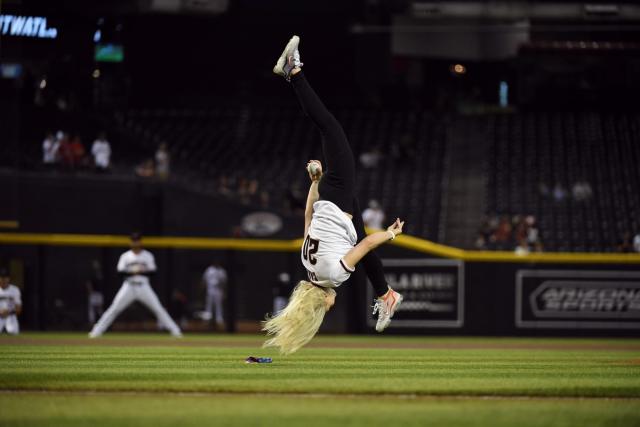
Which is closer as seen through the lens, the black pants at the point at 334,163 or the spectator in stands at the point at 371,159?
the black pants at the point at 334,163

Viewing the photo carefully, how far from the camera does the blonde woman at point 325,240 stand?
1041cm

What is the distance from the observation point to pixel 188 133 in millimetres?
37312

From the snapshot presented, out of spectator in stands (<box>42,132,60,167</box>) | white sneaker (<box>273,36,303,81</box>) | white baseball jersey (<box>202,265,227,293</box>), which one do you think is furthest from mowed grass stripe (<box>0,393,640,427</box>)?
spectator in stands (<box>42,132,60,167</box>)

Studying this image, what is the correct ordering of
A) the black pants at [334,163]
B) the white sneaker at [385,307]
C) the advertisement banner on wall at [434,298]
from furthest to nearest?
the advertisement banner on wall at [434,298], the white sneaker at [385,307], the black pants at [334,163]

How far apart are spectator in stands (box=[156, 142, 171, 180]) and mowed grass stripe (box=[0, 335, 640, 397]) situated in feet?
62.8

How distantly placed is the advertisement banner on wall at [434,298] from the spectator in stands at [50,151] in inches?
450

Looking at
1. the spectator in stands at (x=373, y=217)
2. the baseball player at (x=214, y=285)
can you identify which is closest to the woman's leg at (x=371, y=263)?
the baseball player at (x=214, y=285)

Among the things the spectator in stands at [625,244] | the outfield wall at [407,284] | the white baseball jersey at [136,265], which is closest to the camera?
the white baseball jersey at [136,265]

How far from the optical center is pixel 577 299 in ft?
75.5

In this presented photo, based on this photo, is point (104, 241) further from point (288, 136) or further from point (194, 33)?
point (194, 33)

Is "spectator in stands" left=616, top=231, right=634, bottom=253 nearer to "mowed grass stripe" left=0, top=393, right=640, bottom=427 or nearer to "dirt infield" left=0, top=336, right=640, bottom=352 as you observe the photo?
"dirt infield" left=0, top=336, right=640, bottom=352

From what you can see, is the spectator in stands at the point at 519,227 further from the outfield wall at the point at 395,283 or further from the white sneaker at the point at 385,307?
the white sneaker at the point at 385,307

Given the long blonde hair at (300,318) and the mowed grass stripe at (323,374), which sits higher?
the long blonde hair at (300,318)

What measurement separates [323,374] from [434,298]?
14.0m
